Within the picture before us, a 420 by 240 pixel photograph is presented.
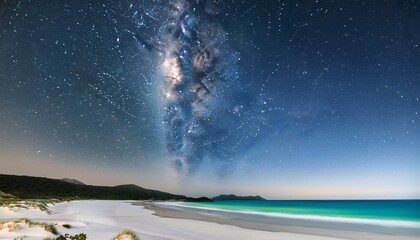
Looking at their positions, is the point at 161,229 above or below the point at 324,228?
below

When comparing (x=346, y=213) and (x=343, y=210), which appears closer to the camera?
(x=346, y=213)

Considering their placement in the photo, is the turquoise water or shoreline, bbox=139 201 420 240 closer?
shoreline, bbox=139 201 420 240

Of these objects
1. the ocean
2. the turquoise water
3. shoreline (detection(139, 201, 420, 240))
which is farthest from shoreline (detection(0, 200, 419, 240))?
the turquoise water

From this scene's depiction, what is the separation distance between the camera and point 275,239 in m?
13.7

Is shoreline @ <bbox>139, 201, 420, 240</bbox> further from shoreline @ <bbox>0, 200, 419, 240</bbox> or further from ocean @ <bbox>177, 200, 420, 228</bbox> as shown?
ocean @ <bbox>177, 200, 420, 228</bbox>

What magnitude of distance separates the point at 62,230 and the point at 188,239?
16.0 feet

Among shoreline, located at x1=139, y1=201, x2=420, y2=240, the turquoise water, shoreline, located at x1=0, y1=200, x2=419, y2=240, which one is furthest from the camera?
the turquoise water

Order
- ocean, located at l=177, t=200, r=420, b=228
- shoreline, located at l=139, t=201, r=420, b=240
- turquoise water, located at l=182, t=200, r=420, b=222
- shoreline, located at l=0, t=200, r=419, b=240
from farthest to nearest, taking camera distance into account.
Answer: turquoise water, located at l=182, t=200, r=420, b=222 → ocean, located at l=177, t=200, r=420, b=228 → shoreline, located at l=139, t=201, r=420, b=240 → shoreline, located at l=0, t=200, r=419, b=240

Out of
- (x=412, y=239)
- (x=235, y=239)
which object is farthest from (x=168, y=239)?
(x=412, y=239)

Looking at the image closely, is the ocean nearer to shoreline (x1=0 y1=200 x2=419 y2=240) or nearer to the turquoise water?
the turquoise water

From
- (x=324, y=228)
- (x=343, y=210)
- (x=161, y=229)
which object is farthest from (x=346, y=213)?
(x=161, y=229)

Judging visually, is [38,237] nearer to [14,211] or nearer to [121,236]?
[121,236]

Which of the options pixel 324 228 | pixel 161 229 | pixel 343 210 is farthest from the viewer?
pixel 343 210

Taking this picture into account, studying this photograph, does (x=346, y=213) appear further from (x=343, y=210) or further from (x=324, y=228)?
(x=324, y=228)
